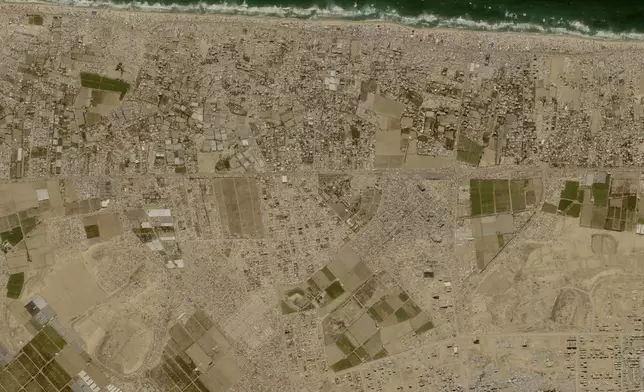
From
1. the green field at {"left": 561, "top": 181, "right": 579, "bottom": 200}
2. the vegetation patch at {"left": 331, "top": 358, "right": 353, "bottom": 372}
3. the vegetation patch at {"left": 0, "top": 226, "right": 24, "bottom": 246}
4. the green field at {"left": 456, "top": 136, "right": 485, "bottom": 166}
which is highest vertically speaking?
the green field at {"left": 456, "top": 136, "right": 485, "bottom": 166}

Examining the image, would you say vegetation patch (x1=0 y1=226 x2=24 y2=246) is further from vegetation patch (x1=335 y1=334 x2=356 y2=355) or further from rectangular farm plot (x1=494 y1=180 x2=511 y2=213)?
rectangular farm plot (x1=494 y1=180 x2=511 y2=213)

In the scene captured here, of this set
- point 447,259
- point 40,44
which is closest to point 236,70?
point 40,44

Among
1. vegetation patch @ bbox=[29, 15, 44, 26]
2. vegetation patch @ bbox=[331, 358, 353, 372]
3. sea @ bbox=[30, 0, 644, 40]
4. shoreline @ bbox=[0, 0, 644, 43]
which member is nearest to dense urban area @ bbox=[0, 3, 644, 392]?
vegetation patch @ bbox=[331, 358, 353, 372]

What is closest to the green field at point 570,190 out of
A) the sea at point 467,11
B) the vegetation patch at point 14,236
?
the sea at point 467,11

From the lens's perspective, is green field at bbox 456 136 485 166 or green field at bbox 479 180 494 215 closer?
green field at bbox 479 180 494 215

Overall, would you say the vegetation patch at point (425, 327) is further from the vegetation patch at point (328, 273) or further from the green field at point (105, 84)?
the green field at point (105, 84)
